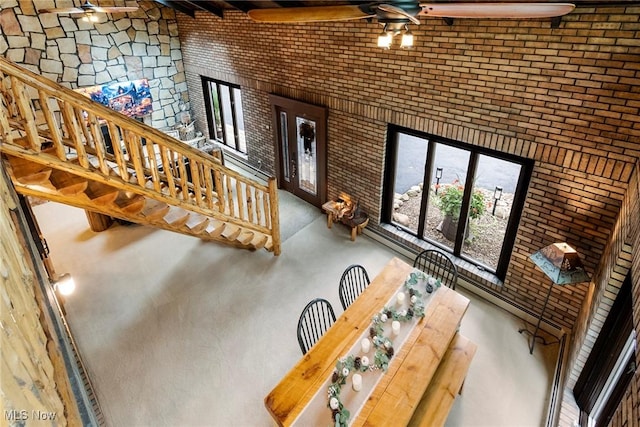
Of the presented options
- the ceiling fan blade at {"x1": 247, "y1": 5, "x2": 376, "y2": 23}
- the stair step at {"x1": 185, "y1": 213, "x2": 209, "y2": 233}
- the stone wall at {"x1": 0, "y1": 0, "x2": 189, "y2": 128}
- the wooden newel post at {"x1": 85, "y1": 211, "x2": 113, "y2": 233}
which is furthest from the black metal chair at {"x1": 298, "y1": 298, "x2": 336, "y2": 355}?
the stone wall at {"x1": 0, "y1": 0, "x2": 189, "y2": 128}

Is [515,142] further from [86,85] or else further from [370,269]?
A: [86,85]

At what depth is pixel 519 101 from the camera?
4059 mm

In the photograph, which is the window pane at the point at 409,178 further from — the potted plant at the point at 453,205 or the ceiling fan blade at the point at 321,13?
the ceiling fan blade at the point at 321,13

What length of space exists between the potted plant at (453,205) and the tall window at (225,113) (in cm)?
498

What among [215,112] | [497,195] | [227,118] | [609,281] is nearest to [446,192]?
[497,195]

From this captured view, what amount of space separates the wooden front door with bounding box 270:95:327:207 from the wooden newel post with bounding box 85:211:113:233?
341cm

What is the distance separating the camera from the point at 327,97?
6.06 metres

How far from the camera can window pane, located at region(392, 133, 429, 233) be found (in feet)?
18.2

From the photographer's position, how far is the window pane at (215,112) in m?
8.91

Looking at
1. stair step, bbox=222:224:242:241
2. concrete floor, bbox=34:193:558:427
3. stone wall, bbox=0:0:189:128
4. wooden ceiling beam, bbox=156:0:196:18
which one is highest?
wooden ceiling beam, bbox=156:0:196:18

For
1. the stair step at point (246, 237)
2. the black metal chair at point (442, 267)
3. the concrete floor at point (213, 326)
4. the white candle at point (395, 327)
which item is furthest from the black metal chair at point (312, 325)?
the stair step at point (246, 237)

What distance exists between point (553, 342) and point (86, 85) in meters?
9.48

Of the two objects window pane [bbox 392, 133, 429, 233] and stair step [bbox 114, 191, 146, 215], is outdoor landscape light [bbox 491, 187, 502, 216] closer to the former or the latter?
window pane [bbox 392, 133, 429, 233]

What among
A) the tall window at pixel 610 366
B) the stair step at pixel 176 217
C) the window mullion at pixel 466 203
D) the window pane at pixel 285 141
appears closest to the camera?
the tall window at pixel 610 366
